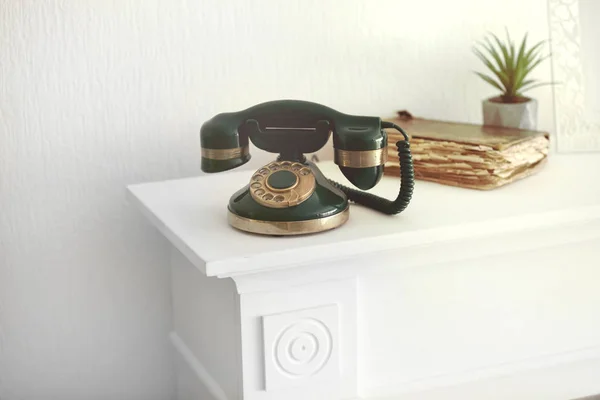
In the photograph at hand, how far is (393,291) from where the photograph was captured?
0.97 meters

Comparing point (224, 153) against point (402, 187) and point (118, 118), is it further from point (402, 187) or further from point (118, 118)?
point (118, 118)

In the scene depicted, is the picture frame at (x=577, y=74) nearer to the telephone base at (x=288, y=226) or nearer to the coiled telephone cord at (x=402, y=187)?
the coiled telephone cord at (x=402, y=187)

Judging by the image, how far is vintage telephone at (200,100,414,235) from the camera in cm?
90

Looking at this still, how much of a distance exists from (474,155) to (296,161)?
10.3 inches

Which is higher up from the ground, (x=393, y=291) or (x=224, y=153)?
(x=224, y=153)

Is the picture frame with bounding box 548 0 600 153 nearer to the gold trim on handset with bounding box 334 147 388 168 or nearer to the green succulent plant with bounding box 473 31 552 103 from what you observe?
the green succulent plant with bounding box 473 31 552 103

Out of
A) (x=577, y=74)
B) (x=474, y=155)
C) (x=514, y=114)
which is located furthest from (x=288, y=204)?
(x=577, y=74)

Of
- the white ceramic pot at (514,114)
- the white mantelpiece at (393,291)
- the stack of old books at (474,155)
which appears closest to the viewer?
the white mantelpiece at (393,291)

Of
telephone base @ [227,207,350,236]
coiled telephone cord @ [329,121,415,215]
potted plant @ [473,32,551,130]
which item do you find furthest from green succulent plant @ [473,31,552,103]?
telephone base @ [227,207,350,236]

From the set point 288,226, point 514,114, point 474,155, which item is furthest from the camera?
point 514,114

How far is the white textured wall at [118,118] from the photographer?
115 cm

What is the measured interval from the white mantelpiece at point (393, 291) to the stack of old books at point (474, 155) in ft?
0.06

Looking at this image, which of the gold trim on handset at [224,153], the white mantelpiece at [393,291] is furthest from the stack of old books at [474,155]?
the gold trim on handset at [224,153]

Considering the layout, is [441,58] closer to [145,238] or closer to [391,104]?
[391,104]
